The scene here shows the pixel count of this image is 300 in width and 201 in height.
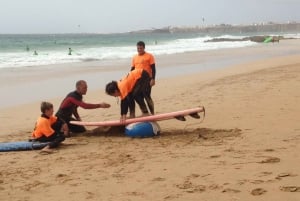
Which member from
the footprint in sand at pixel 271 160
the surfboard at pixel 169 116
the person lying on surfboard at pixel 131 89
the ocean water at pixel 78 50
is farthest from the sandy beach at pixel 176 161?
the ocean water at pixel 78 50

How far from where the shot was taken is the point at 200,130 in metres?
7.95

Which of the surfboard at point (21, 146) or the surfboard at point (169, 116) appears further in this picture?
the surfboard at point (169, 116)

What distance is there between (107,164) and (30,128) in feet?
11.6

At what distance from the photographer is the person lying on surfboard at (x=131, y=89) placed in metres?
7.93

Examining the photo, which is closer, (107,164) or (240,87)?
(107,164)

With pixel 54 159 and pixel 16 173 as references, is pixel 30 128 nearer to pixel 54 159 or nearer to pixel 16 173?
pixel 54 159

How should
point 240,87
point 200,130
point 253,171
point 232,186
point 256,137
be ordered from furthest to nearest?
point 240,87 < point 200,130 < point 256,137 < point 253,171 < point 232,186

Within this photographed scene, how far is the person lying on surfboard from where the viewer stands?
7929mm

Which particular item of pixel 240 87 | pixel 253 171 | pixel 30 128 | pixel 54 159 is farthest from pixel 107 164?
pixel 240 87

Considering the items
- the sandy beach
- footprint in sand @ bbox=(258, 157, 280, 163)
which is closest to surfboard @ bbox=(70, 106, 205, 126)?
the sandy beach

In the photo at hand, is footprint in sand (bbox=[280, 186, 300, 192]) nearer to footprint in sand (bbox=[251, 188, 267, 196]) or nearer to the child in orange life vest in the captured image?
footprint in sand (bbox=[251, 188, 267, 196])

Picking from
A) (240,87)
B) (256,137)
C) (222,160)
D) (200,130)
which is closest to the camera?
(222,160)

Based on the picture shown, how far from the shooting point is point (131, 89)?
8172 mm

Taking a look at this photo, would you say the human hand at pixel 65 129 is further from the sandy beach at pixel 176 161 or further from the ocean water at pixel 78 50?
the ocean water at pixel 78 50
